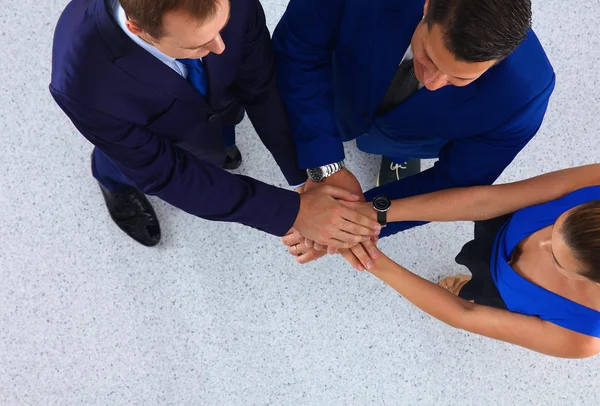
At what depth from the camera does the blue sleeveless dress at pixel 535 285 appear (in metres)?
1.45

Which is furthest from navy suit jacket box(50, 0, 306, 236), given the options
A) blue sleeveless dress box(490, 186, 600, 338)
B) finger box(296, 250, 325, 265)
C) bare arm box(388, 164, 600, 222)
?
blue sleeveless dress box(490, 186, 600, 338)

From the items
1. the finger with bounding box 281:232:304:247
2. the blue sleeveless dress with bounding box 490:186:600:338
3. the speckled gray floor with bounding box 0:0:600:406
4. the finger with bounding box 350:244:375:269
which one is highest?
the blue sleeveless dress with bounding box 490:186:600:338

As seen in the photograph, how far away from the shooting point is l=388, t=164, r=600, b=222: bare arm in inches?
60.1

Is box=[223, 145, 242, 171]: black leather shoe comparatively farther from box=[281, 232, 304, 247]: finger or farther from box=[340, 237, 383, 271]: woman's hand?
box=[340, 237, 383, 271]: woman's hand

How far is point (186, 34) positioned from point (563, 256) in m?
1.02

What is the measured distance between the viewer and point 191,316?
7.07ft

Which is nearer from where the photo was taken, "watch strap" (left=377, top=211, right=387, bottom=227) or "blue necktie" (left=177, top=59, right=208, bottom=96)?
"blue necktie" (left=177, top=59, right=208, bottom=96)

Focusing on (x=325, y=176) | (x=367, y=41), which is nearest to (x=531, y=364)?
(x=325, y=176)

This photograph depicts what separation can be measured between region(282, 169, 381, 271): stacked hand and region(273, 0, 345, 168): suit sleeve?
96 mm

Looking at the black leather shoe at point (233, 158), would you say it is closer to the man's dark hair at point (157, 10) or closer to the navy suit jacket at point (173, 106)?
the navy suit jacket at point (173, 106)

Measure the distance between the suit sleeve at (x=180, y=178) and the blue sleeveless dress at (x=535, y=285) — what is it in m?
0.63

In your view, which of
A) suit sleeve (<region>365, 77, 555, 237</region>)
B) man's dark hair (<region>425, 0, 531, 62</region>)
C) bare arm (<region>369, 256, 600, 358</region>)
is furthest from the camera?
bare arm (<region>369, 256, 600, 358</region>)

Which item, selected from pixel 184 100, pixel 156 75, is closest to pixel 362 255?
pixel 184 100

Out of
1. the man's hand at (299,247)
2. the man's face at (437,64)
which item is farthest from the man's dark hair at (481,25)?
the man's hand at (299,247)
